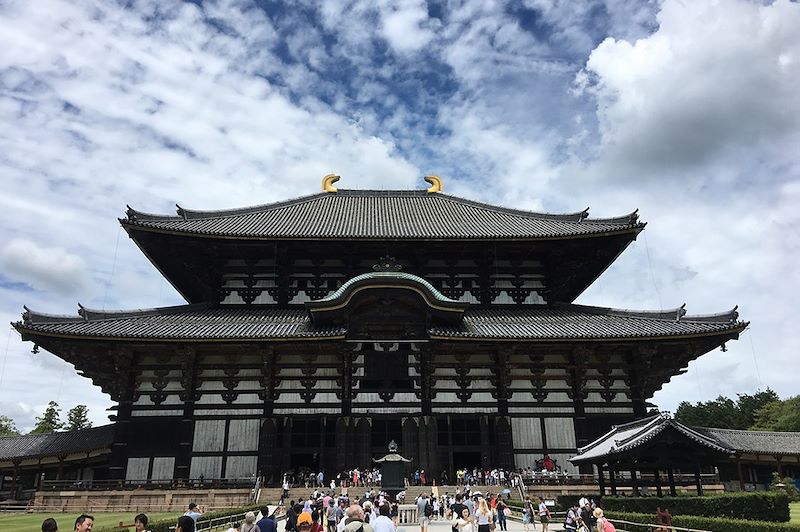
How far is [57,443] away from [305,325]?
18.7m

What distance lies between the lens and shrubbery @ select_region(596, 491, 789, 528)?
1841cm

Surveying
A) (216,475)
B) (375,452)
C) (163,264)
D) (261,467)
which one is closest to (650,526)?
(375,452)

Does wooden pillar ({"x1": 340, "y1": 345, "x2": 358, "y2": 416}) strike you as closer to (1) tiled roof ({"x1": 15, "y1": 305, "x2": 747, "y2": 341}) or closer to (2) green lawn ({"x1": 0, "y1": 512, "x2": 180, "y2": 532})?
(1) tiled roof ({"x1": 15, "y1": 305, "x2": 747, "y2": 341})

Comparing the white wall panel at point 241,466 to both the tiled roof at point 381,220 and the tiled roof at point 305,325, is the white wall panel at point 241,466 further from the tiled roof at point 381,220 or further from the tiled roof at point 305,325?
the tiled roof at point 381,220

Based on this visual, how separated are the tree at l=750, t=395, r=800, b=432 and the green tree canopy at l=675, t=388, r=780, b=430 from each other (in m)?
4.12

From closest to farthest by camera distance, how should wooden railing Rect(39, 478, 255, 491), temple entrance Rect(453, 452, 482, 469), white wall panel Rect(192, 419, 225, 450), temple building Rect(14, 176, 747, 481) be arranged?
wooden railing Rect(39, 478, 255, 491) → temple building Rect(14, 176, 747, 481) → white wall panel Rect(192, 419, 225, 450) → temple entrance Rect(453, 452, 482, 469)

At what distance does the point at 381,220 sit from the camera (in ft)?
126

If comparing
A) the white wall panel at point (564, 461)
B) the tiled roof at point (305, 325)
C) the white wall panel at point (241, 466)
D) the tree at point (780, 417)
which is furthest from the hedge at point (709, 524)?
the tree at point (780, 417)

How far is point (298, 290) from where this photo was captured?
33.8 meters

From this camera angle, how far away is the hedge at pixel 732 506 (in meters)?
18.4

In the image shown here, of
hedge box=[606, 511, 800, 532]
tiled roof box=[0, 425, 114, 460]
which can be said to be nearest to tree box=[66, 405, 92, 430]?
tiled roof box=[0, 425, 114, 460]

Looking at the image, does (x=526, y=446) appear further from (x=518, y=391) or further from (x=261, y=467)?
(x=261, y=467)

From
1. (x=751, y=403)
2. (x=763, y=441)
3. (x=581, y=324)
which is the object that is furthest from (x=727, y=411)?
(x=581, y=324)

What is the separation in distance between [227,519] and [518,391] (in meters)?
16.0
